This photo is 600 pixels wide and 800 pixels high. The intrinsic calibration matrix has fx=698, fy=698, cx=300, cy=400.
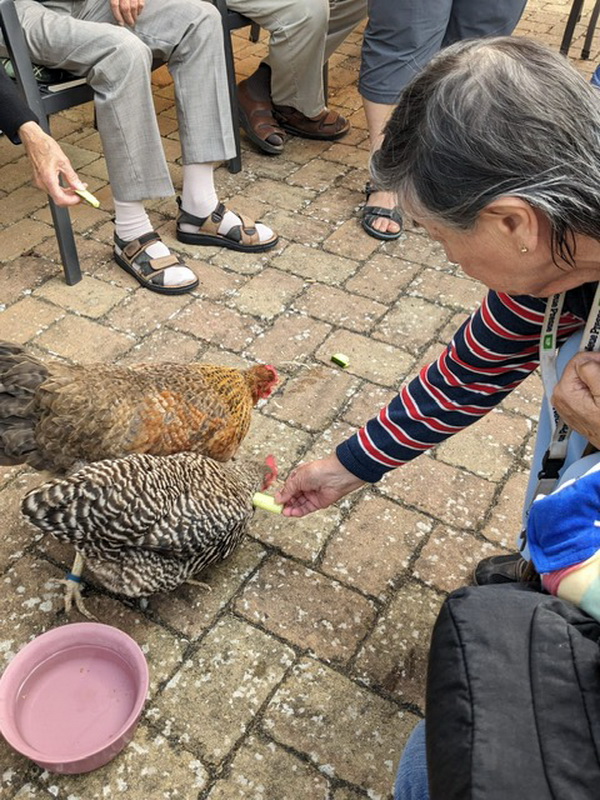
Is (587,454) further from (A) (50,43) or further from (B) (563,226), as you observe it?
(A) (50,43)

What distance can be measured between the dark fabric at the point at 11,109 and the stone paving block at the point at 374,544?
2.09 m

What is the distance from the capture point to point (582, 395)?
4.67 ft

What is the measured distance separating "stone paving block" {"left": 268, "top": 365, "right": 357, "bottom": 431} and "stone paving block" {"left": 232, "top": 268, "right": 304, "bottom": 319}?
1.62 ft

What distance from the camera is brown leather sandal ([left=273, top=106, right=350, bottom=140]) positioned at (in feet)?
16.4

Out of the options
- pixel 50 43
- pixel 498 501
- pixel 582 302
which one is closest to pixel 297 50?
pixel 50 43

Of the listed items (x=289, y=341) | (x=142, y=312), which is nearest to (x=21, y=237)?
(x=142, y=312)

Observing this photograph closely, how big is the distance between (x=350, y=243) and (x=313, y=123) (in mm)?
1445

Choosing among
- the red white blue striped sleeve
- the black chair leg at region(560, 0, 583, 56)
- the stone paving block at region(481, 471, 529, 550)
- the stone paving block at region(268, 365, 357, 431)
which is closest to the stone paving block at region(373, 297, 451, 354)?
the stone paving block at region(268, 365, 357, 431)

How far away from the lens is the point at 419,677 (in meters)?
2.14

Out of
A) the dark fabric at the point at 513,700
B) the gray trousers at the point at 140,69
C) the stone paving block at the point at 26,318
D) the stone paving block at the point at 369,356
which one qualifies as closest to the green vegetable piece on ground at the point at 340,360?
the stone paving block at the point at 369,356

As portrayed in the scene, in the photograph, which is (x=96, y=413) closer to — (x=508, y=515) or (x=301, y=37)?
(x=508, y=515)

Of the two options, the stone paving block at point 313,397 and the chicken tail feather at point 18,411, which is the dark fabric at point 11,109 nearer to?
the chicken tail feather at point 18,411

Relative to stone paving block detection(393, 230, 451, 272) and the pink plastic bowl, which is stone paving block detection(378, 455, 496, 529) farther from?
stone paving block detection(393, 230, 451, 272)

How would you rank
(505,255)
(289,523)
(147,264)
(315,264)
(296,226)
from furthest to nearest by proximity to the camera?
(296,226) < (315,264) < (147,264) < (289,523) < (505,255)
